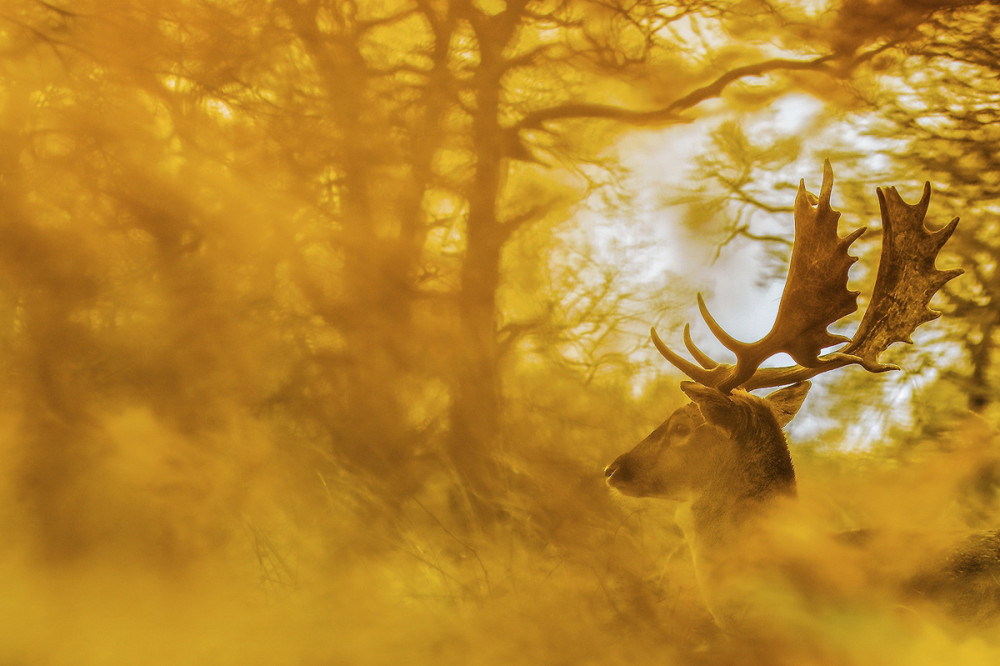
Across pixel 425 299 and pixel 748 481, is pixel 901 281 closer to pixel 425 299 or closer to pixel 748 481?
pixel 748 481

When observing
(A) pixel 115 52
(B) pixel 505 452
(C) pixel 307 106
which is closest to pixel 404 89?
(C) pixel 307 106

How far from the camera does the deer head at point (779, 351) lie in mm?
2072

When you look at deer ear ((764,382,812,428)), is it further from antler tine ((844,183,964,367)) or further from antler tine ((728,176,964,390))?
antler tine ((844,183,964,367))

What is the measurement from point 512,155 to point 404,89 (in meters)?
0.53

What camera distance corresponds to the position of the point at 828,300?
2076 millimetres

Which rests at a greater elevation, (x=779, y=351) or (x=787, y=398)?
(x=779, y=351)

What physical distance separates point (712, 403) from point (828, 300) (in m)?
0.46

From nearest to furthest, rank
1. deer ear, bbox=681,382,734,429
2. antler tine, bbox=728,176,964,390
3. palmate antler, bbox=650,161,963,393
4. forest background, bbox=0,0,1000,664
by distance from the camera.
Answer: deer ear, bbox=681,382,734,429
palmate antler, bbox=650,161,963,393
antler tine, bbox=728,176,964,390
forest background, bbox=0,0,1000,664

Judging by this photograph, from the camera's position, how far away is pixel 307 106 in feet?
9.84

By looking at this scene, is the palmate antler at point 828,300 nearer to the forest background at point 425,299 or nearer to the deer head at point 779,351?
the deer head at point 779,351

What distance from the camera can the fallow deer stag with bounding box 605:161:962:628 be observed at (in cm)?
208

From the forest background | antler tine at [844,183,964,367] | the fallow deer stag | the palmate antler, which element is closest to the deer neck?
the fallow deer stag

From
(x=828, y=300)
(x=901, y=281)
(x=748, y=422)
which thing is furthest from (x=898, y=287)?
(x=748, y=422)

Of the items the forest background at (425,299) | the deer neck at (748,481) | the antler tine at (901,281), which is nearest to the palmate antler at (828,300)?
the antler tine at (901,281)
